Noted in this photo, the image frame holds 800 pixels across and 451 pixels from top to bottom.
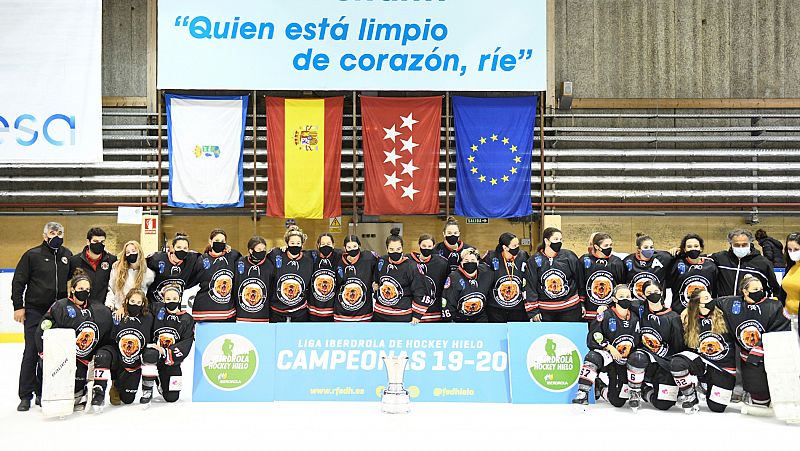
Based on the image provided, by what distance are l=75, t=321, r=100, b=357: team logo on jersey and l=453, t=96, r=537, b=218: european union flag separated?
7.41 metres

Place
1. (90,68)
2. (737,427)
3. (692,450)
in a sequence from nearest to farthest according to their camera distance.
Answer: (692,450), (737,427), (90,68)

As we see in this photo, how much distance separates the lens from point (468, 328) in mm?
6824

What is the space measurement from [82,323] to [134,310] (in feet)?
1.45

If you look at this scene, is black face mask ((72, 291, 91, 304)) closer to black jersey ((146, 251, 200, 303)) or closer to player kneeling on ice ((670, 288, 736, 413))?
→ black jersey ((146, 251, 200, 303))

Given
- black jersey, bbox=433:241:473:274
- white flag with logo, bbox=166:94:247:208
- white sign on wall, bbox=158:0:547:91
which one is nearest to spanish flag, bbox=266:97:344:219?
white flag with logo, bbox=166:94:247:208

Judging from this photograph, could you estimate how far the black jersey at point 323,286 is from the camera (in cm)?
733

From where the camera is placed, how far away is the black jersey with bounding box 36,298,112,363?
249 inches

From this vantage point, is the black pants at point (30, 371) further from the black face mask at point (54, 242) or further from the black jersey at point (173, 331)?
the black jersey at point (173, 331)

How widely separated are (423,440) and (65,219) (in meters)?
10.7

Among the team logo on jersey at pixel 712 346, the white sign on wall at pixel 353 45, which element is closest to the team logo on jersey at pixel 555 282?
the team logo on jersey at pixel 712 346

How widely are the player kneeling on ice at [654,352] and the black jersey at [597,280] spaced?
0.64 m

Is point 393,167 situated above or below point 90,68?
below

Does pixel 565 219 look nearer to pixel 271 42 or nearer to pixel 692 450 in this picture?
pixel 271 42

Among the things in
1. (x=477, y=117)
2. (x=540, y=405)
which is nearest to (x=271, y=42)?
(x=477, y=117)
